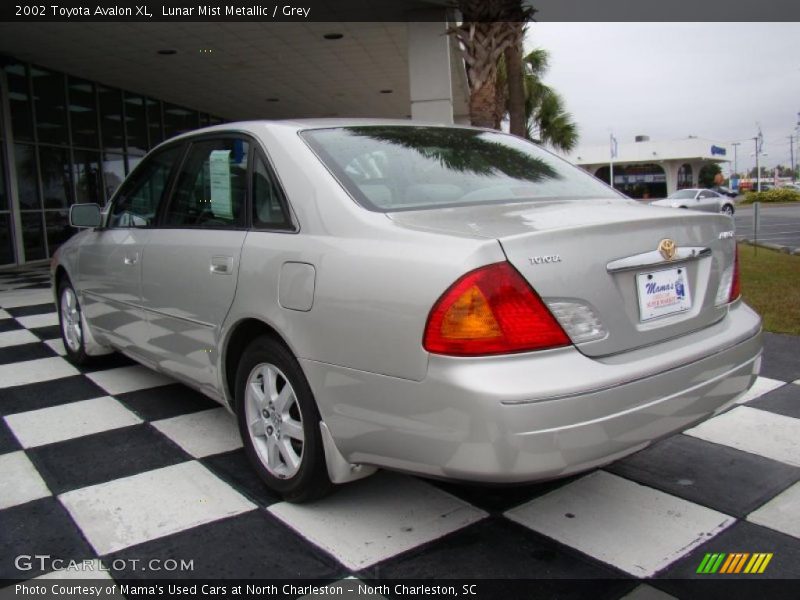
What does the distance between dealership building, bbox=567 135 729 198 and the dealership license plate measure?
53.5 m

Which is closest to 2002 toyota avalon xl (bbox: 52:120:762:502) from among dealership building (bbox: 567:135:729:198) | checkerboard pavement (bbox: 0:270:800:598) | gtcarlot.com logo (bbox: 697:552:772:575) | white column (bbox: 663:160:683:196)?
checkerboard pavement (bbox: 0:270:800:598)

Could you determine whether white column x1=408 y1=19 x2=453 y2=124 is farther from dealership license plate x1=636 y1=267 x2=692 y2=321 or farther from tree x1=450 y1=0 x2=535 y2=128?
dealership license plate x1=636 y1=267 x2=692 y2=321

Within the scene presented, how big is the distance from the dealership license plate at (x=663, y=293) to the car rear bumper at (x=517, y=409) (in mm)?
118

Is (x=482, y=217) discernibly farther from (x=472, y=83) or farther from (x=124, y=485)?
(x=472, y=83)

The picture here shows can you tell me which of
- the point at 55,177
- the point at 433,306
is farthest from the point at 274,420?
the point at 55,177

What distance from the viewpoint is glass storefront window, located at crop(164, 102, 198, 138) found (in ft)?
56.9

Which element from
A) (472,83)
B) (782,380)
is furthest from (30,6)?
(782,380)

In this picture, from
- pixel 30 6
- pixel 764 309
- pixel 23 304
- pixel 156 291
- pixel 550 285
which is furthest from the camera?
pixel 30 6

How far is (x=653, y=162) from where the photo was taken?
187 feet

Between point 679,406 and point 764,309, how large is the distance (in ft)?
15.3

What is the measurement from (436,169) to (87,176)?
1355cm

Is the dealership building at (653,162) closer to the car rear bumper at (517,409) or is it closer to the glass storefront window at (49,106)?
the glass storefront window at (49,106)

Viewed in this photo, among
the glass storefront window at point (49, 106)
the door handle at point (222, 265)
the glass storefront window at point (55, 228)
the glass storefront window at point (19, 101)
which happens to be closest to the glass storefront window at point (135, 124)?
the glass storefront window at point (49, 106)

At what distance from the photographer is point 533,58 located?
2400cm
